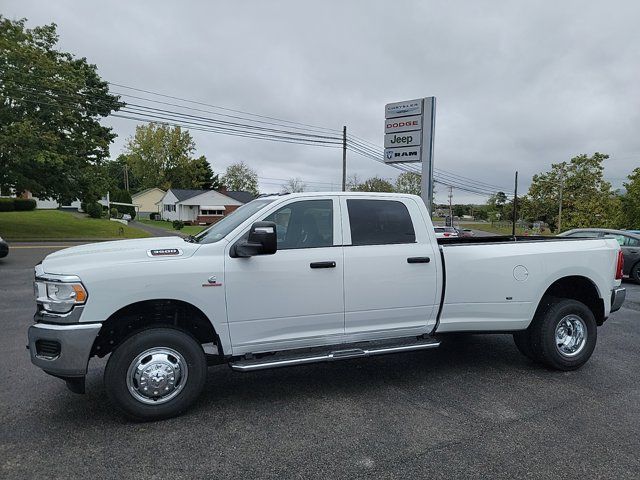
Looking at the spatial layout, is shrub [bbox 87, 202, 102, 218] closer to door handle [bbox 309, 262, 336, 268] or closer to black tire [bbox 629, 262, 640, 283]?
black tire [bbox 629, 262, 640, 283]

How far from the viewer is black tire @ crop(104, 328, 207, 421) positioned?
353 centimetres

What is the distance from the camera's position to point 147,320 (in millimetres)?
3943

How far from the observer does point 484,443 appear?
3373mm

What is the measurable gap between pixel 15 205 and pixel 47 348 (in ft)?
156

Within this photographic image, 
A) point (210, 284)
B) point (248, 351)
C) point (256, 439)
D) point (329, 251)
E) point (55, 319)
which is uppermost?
point (329, 251)

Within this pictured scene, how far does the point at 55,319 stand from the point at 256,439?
183 centimetres

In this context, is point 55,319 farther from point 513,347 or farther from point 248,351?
point 513,347

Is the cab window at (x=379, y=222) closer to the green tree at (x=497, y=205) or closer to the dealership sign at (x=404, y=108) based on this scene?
the dealership sign at (x=404, y=108)

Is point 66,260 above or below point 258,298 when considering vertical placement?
above

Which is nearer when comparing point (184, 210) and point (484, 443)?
point (484, 443)

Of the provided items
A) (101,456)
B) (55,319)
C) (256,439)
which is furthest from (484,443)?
(55,319)

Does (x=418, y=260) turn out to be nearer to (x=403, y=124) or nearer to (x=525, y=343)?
(x=525, y=343)

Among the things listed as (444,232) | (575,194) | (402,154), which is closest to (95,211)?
(444,232)

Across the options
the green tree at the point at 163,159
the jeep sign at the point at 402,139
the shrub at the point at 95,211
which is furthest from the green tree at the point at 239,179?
the jeep sign at the point at 402,139
